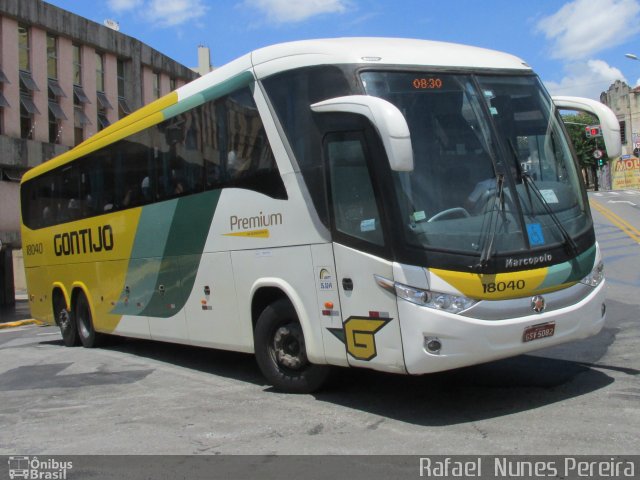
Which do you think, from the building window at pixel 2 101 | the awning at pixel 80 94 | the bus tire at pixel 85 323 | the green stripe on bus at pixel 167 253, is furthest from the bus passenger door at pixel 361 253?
the awning at pixel 80 94

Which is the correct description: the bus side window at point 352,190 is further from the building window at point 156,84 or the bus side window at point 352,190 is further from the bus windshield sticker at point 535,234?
the building window at point 156,84

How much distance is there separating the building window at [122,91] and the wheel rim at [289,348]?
34698 mm

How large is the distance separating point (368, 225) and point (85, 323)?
8323 mm

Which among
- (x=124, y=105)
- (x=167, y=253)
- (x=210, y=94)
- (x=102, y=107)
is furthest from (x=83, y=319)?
(x=124, y=105)

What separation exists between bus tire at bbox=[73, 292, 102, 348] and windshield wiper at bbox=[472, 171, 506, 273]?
8422mm

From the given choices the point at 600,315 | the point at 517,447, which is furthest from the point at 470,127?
the point at 517,447

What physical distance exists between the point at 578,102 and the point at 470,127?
188 cm

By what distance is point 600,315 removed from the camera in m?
6.54

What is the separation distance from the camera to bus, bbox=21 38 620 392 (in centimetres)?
566

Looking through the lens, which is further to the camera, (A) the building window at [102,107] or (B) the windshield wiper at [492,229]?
(A) the building window at [102,107]

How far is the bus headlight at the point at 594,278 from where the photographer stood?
20.9ft

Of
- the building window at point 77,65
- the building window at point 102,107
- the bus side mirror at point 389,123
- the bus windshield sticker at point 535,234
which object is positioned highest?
the building window at point 77,65

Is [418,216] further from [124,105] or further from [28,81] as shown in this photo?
[124,105]

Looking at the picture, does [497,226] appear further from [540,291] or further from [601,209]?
[601,209]
